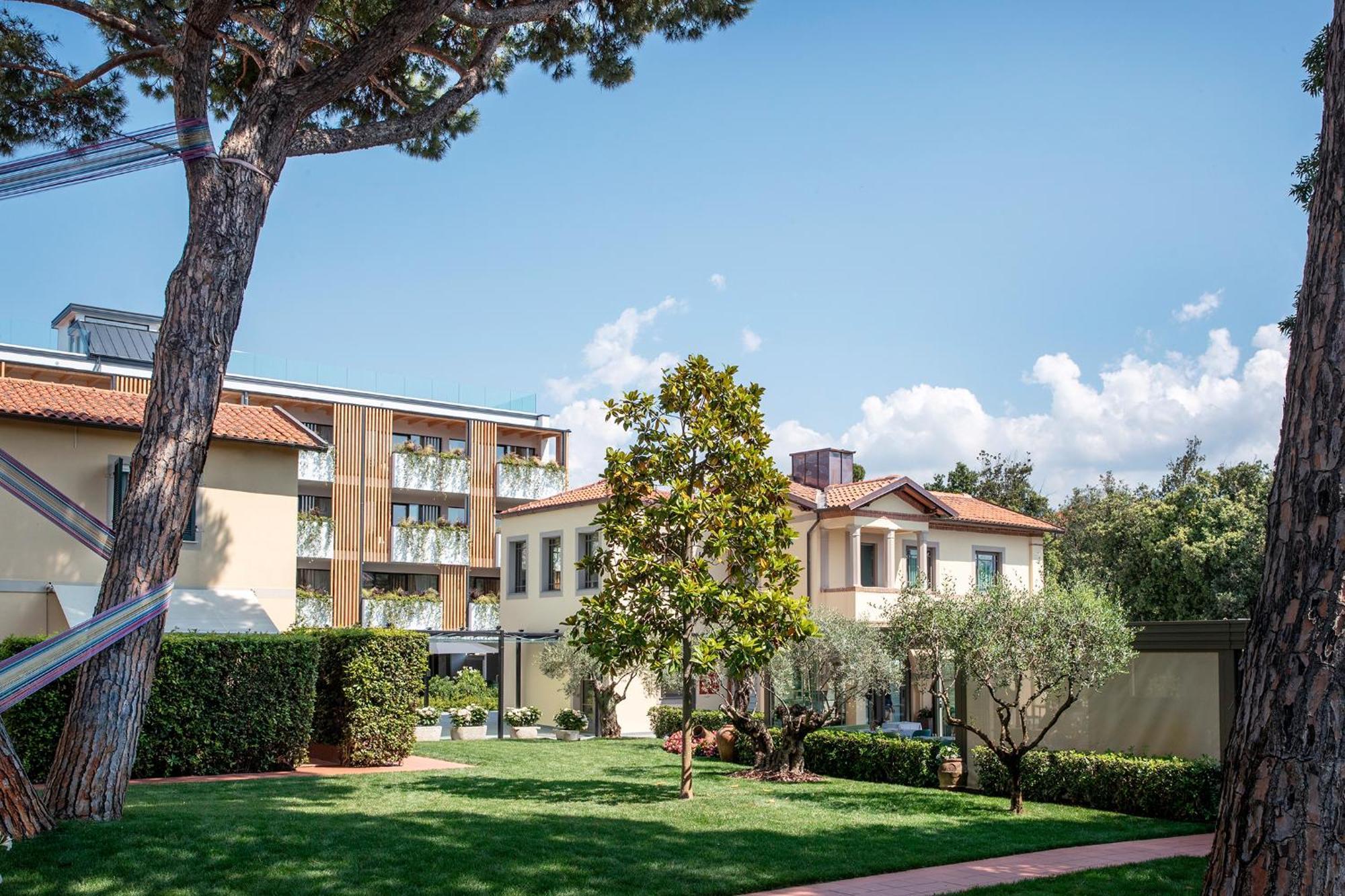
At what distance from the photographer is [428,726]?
1067 inches

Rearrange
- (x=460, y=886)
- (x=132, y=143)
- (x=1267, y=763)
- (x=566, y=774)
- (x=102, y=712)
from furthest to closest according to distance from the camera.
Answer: (x=566, y=774) < (x=132, y=143) < (x=102, y=712) < (x=460, y=886) < (x=1267, y=763)

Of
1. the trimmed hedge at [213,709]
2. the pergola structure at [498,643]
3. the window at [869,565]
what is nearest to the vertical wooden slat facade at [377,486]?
the pergola structure at [498,643]

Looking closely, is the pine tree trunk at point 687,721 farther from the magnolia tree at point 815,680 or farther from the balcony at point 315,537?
the balcony at point 315,537

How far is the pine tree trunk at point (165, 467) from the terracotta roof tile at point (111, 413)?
33.9 ft

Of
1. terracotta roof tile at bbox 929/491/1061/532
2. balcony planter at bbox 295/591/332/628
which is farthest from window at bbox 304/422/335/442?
terracotta roof tile at bbox 929/491/1061/532

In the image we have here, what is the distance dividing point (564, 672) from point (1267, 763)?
27.0m

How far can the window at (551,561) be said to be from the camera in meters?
35.4

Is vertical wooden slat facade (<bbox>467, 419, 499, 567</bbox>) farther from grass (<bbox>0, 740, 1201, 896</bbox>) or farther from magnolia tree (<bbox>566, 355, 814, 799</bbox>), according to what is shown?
magnolia tree (<bbox>566, 355, 814, 799</bbox>)

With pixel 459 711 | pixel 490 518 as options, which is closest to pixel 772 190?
pixel 459 711

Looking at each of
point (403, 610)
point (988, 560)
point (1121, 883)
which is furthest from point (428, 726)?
point (1121, 883)

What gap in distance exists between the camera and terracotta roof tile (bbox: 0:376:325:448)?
20.3 m

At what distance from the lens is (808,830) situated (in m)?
13.1

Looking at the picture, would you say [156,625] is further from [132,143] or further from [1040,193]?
[1040,193]

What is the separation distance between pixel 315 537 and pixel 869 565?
1823 cm
